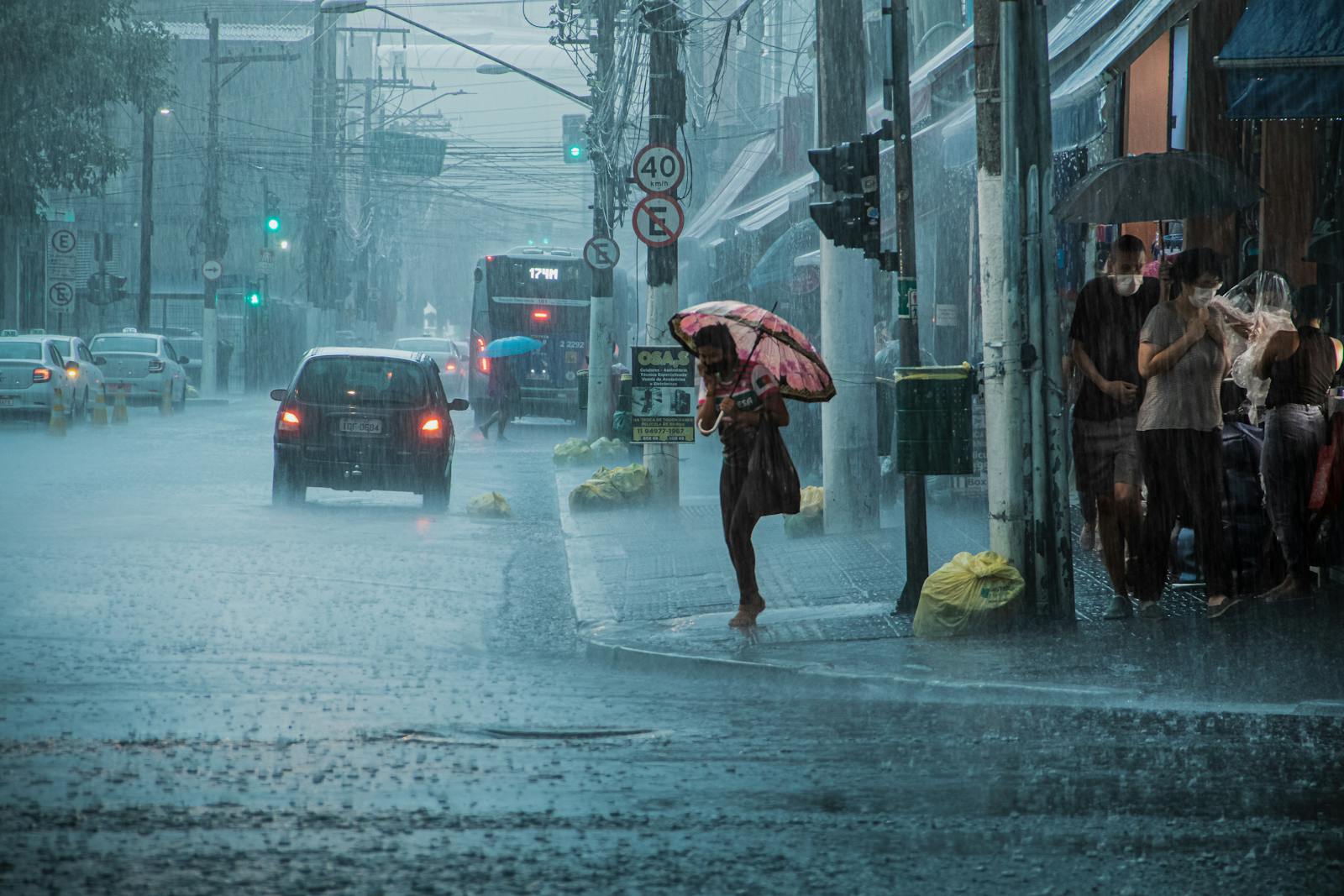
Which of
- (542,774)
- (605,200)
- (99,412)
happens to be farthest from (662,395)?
(99,412)

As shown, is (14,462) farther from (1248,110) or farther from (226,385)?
(226,385)

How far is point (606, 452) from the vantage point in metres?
25.0

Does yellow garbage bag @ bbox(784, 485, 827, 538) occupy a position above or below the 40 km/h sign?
below

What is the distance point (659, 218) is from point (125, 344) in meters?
24.6

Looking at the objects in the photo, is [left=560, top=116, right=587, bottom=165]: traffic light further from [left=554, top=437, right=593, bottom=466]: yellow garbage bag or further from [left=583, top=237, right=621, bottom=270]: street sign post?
[left=554, top=437, right=593, bottom=466]: yellow garbage bag

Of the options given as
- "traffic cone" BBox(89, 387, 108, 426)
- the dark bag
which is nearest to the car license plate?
the dark bag

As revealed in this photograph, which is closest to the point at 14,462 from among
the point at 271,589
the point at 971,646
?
the point at 271,589

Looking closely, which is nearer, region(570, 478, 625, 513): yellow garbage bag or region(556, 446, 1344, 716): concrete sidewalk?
region(556, 446, 1344, 716): concrete sidewalk

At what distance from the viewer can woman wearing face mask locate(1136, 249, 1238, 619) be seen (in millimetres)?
9531

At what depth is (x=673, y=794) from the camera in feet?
19.3

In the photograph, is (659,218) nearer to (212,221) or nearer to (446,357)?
(446,357)

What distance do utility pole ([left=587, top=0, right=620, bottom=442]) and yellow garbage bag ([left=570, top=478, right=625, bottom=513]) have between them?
6.57 metres

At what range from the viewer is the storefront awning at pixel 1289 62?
10.2 m

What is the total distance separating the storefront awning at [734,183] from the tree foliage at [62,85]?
505 inches
